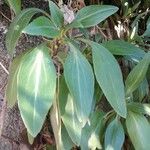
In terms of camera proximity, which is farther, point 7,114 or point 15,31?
point 7,114

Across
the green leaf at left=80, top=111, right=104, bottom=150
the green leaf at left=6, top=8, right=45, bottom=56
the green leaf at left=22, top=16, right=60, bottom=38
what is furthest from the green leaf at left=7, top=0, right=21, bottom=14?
the green leaf at left=80, top=111, right=104, bottom=150

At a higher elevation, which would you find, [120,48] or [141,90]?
[120,48]

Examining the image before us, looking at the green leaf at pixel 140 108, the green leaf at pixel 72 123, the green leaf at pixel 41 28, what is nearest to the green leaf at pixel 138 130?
the green leaf at pixel 140 108

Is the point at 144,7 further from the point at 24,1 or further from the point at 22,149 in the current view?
the point at 22,149

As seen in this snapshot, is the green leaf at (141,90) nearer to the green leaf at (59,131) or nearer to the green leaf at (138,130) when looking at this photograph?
the green leaf at (138,130)

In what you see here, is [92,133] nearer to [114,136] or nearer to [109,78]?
[114,136]

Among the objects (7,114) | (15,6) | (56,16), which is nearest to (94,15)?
(56,16)

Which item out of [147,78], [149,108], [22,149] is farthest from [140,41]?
[22,149]
